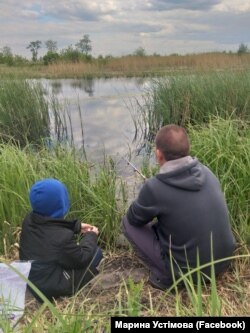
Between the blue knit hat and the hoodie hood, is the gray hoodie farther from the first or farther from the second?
the blue knit hat

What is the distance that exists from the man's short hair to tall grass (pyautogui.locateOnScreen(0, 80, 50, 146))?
4958 mm

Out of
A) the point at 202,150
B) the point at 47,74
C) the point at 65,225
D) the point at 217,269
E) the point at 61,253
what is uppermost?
the point at 47,74

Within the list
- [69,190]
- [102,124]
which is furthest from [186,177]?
[102,124]

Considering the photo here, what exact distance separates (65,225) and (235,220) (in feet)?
4.82

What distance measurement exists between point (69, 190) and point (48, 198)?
1.15m

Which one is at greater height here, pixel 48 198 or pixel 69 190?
pixel 48 198

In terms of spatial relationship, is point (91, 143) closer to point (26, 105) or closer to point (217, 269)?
point (26, 105)

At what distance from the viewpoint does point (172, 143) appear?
2287mm

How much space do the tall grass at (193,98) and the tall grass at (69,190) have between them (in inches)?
125

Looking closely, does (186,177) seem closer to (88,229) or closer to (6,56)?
(88,229)

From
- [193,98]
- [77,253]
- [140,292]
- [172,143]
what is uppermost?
[193,98]

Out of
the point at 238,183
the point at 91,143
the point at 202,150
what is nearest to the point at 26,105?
the point at 91,143

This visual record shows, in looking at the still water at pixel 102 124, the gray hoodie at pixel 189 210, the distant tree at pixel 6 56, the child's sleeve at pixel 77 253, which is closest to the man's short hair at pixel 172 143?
the gray hoodie at pixel 189 210

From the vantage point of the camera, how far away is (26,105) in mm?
7527
